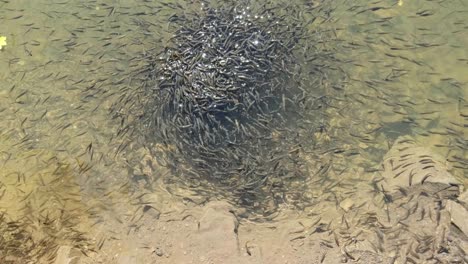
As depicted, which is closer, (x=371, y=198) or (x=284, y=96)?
(x=371, y=198)

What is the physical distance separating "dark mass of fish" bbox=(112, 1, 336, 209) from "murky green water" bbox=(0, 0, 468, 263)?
0.30m

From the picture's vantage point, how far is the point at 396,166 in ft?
16.4

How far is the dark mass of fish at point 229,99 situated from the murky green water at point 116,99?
30cm

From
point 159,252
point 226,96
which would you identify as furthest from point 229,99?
point 159,252

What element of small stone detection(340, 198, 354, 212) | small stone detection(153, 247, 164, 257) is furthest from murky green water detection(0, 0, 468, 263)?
small stone detection(153, 247, 164, 257)

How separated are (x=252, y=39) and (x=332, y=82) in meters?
1.22

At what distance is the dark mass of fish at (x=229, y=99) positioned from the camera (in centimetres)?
525

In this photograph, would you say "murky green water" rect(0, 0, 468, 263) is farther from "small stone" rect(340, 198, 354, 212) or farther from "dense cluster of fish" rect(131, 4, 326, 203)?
"dense cluster of fish" rect(131, 4, 326, 203)

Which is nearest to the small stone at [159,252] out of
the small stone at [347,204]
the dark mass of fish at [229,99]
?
the dark mass of fish at [229,99]

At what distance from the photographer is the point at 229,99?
5.50 meters

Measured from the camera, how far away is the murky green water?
16.5 ft

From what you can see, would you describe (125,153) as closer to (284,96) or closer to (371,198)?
(284,96)

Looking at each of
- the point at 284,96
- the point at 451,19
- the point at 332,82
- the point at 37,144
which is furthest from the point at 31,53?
the point at 451,19

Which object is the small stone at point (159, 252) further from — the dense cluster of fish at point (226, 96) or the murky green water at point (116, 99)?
the dense cluster of fish at point (226, 96)
